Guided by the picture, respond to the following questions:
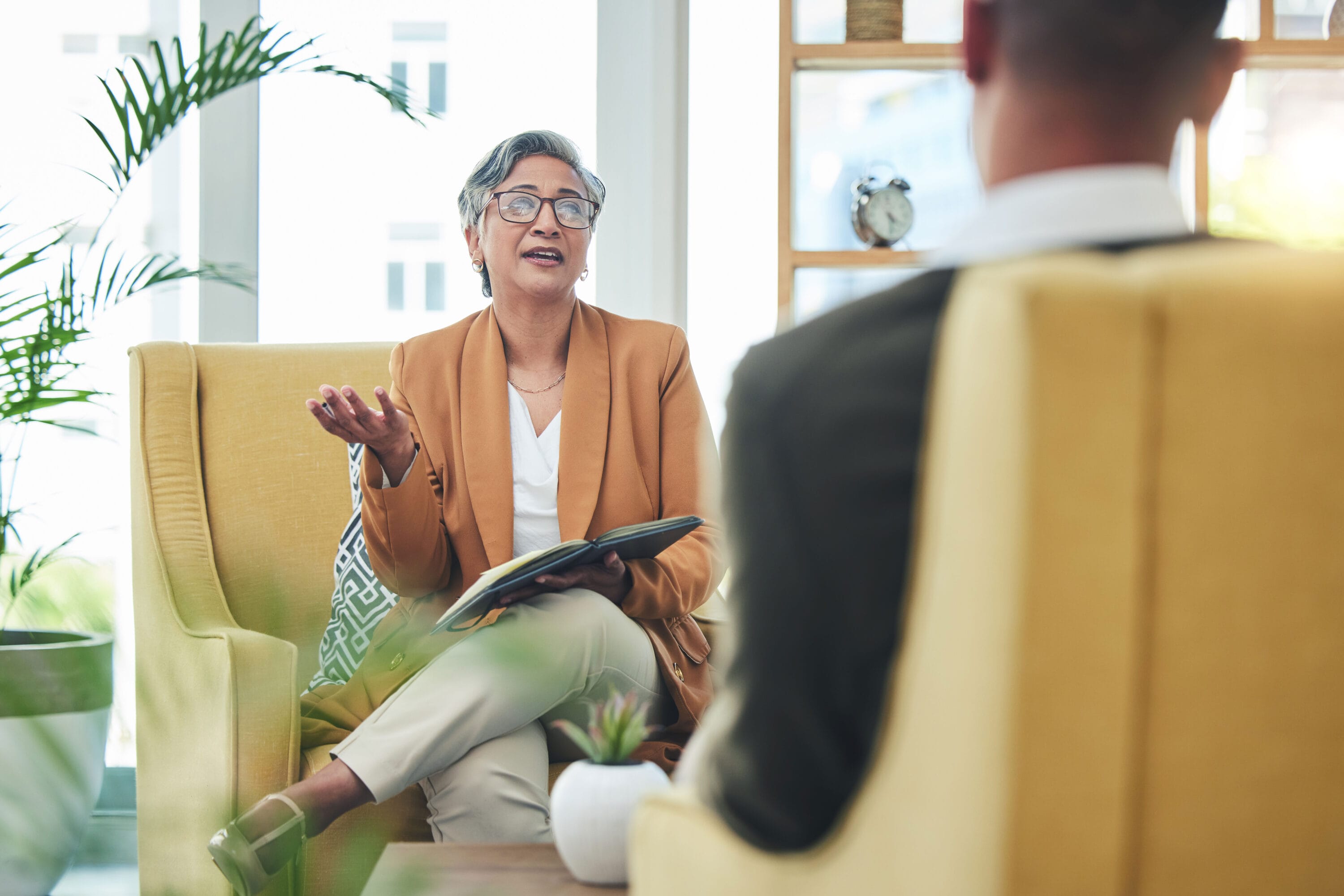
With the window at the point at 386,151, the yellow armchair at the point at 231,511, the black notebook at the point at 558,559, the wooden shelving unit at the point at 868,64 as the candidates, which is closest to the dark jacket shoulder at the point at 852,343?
the yellow armchair at the point at 231,511

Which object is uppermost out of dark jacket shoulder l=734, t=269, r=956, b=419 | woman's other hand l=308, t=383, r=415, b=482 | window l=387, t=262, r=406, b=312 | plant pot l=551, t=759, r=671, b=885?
window l=387, t=262, r=406, b=312

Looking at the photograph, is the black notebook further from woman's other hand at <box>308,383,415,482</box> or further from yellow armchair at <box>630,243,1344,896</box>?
yellow armchair at <box>630,243,1344,896</box>

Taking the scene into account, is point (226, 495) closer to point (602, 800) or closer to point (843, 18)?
point (602, 800)

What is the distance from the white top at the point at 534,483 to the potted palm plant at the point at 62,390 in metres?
0.66

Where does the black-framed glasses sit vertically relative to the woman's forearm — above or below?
above

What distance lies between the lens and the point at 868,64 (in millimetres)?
2600

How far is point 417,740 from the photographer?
151cm

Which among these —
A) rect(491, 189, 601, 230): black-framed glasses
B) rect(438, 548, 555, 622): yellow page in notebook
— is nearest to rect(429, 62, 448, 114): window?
rect(491, 189, 601, 230): black-framed glasses

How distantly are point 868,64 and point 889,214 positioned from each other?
36 centimetres

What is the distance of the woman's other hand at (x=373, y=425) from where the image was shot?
1567 mm

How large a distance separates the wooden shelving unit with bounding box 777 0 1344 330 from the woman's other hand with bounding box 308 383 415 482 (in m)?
1.08

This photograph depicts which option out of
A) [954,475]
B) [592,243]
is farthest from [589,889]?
[592,243]

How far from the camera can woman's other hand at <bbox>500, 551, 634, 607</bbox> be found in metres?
1.62

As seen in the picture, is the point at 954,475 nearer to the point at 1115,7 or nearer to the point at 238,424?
the point at 1115,7
